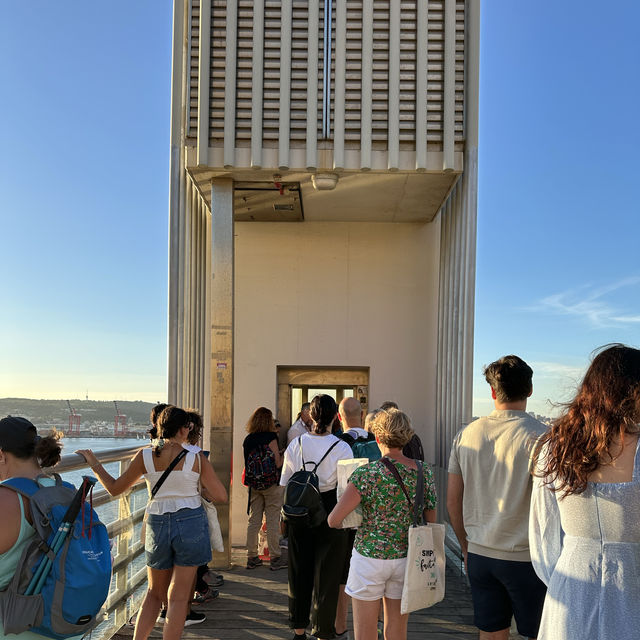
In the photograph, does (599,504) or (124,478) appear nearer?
(599,504)

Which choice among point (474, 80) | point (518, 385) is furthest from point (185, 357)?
point (518, 385)

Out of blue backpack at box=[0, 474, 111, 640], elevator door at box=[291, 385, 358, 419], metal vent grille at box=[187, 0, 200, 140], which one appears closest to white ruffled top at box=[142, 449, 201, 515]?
blue backpack at box=[0, 474, 111, 640]

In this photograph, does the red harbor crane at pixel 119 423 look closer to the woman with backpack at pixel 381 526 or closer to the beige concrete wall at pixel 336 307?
the beige concrete wall at pixel 336 307

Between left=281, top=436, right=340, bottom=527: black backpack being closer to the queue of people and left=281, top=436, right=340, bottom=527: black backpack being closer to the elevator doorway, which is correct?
the queue of people

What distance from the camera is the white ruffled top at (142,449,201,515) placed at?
3.93 m

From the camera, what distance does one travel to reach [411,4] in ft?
23.0

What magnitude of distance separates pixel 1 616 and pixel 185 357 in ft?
17.0

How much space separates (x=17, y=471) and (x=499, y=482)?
2066 millimetres

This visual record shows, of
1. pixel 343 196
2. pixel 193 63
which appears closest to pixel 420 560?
pixel 343 196

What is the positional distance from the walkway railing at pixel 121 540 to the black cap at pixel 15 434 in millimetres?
1408

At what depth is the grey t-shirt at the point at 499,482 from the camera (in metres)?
3.05

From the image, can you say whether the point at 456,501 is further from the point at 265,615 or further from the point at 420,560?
the point at 265,615

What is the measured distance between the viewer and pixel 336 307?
905cm

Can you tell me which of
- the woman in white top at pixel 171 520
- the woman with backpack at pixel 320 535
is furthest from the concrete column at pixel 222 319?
the woman in white top at pixel 171 520
